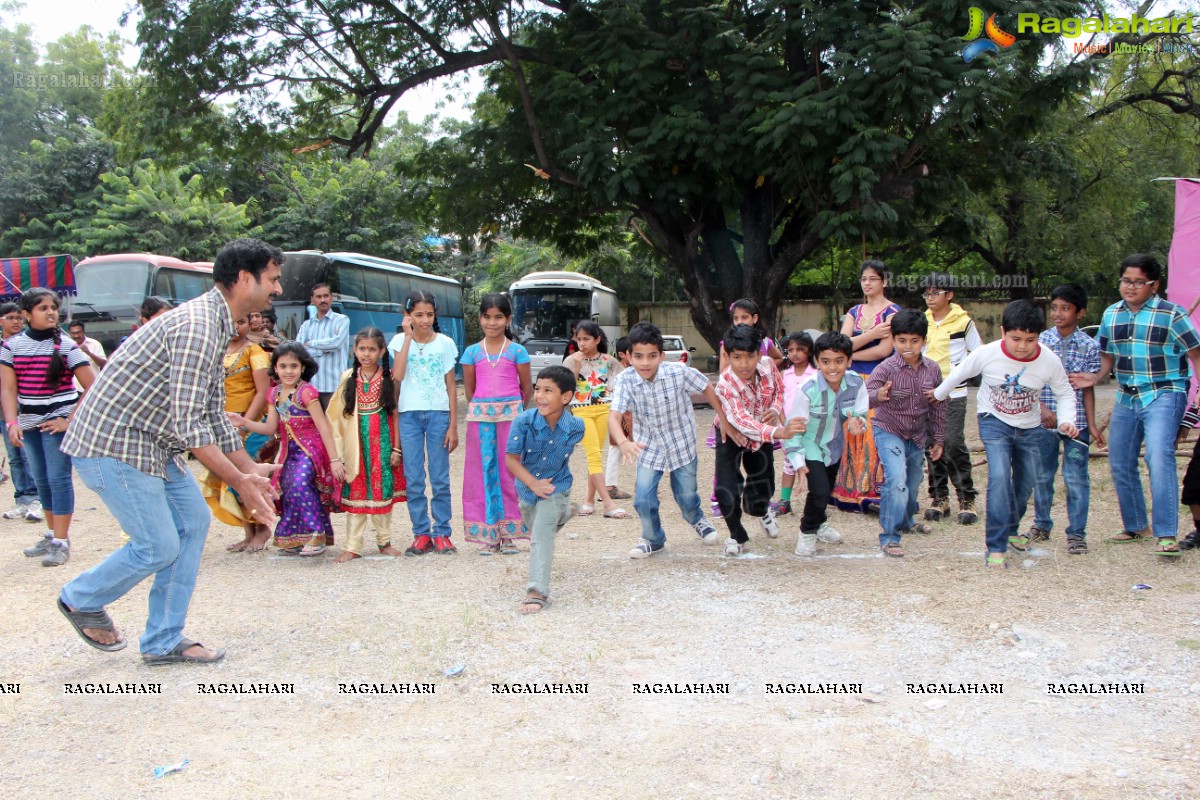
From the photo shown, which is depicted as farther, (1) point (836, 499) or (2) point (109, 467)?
(1) point (836, 499)

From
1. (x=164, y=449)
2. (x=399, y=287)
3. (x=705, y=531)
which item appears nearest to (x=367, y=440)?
(x=164, y=449)

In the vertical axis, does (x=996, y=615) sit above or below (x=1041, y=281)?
below

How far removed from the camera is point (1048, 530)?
5781 millimetres

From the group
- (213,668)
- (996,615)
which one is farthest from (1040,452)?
(213,668)

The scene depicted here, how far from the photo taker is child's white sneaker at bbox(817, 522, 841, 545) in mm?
5816

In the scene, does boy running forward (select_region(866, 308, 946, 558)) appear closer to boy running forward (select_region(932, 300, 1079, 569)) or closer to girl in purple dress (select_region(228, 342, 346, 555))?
boy running forward (select_region(932, 300, 1079, 569))

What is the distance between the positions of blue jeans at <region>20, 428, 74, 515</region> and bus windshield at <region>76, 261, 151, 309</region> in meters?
12.4

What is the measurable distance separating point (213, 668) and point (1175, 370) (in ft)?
17.0

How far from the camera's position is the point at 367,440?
5.74 meters

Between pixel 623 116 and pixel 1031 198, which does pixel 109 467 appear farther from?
pixel 1031 198

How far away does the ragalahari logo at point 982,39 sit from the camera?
11.4 meters

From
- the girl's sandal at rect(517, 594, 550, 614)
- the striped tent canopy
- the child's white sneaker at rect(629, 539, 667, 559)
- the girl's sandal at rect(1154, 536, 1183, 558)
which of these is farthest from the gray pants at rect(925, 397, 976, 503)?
the striped tent canopy

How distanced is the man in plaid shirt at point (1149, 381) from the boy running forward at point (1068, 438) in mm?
135

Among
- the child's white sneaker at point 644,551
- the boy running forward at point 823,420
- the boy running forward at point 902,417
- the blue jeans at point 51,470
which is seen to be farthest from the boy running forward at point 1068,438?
the blue jeans at point 51,470
